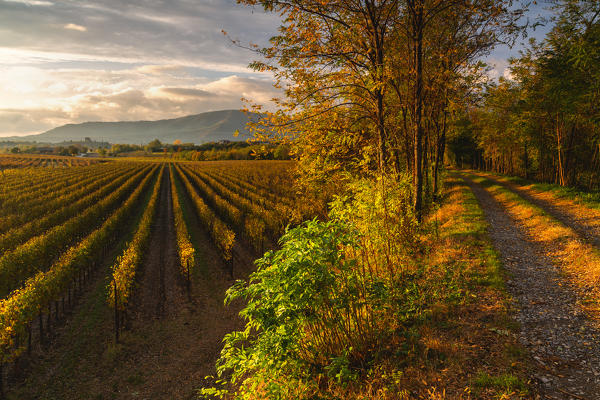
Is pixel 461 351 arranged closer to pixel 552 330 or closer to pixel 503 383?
pixel 503 383

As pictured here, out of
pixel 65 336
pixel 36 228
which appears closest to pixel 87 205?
pixel 36 228

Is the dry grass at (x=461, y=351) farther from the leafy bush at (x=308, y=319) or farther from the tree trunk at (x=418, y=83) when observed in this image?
the tree trunk at (x=418, y=83)

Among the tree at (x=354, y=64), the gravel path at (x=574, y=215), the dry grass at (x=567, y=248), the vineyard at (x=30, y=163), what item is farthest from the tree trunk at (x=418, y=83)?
the vineyard at (x=30, y=163)

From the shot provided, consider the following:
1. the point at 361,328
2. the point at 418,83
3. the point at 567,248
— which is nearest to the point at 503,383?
the point at 361,328

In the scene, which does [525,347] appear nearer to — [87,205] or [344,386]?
[344,386]

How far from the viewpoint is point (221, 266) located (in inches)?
758

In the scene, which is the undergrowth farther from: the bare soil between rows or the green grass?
the bare soil between rows

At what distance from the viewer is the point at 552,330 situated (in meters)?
5.23

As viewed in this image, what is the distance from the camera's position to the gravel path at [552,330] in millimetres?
4047

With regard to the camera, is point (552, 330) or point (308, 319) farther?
point (552, 330)

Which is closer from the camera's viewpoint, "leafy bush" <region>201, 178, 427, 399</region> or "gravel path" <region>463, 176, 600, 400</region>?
"gravel path" <region>463, 176, 600, 400</region>

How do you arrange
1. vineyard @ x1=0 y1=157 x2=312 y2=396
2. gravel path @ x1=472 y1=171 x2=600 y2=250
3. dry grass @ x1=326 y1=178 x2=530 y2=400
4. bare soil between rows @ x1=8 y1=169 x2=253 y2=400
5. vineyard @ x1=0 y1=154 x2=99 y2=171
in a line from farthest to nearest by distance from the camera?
vineyard @ x1=0 y1=154 x2=99 y2=171, vineyard @ x1=0 y1=157 x2=312 y2=396, gravel path @ x1=472 y1=171 x2=600 y2=250, bare soil between rows @ x1=8 y1=169 x2=253 y2=400, dry grass @ x1=326 y1=178 x2=530 y2=400

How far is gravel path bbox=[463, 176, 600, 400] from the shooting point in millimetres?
4047

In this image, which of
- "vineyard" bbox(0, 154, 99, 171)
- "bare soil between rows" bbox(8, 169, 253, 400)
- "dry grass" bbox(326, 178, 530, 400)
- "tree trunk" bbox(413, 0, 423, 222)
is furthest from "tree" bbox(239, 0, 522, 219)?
"vineyard" bbox(0, 154, 99, 171)
